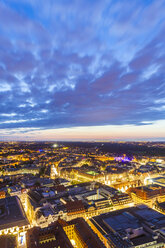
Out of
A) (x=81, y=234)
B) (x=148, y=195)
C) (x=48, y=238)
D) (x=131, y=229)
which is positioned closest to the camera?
(x=48, y=238)

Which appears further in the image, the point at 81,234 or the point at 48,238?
the point at 81,234

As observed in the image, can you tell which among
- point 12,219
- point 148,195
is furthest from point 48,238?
point 148,195

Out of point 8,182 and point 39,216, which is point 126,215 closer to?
point 39,216

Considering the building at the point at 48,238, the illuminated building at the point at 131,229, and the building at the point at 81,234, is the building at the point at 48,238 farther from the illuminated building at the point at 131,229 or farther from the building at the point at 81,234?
the illuminated building at the point at 131,229

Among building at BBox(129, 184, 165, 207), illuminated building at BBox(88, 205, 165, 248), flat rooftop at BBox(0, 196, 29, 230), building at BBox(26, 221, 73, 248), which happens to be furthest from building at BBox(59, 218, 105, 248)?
building at BBox(129, 184, 165, 207)

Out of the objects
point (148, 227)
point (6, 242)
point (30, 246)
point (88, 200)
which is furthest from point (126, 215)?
point (6, 242)

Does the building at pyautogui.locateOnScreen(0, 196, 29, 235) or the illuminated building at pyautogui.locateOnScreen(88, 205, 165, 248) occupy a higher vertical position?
the illuminated building at pyautogui.locateOnScreen(88, 205, 165, 248)

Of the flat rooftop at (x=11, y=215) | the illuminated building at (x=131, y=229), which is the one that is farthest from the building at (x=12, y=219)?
the illuminated building at (x=131, y=229)

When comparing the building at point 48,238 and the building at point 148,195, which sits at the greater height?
the building at point 48,238

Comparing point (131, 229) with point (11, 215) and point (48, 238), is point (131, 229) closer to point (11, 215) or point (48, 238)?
point (48, 238)

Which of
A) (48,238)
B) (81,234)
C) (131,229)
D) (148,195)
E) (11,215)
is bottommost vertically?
(11,215)

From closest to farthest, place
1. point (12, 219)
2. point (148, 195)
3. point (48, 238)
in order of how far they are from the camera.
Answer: point (48, 238), point (12, 219), point (148, 195)

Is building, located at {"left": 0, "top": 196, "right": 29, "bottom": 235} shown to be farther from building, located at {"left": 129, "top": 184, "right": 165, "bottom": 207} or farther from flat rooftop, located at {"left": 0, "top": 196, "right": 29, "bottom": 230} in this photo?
building, located at {"left": 129, "top": 184, "right": 165, "bottom": 207}
